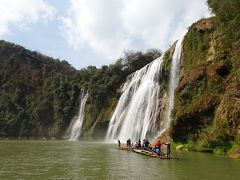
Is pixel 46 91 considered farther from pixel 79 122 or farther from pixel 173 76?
pixel 173 76

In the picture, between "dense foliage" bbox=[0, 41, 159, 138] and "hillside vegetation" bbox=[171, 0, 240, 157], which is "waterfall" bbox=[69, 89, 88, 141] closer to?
"dense foliage" bbox=[0, 41, 159, 138]

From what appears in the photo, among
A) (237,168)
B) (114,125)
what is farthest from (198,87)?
(114,125)

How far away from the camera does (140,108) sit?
5047cm

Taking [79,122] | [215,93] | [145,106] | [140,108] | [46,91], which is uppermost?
[46,91]

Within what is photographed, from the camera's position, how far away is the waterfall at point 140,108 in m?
47.7

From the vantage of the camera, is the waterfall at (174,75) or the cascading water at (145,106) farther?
the cascading water at (145,106)

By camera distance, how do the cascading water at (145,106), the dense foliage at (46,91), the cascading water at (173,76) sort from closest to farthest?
the cascading water at (173,76), the cascading water at (145,106), the dense foliage at (46,91)

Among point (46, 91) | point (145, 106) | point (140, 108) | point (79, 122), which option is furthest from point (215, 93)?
point (46, 91)

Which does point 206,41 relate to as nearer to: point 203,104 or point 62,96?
point 203,104

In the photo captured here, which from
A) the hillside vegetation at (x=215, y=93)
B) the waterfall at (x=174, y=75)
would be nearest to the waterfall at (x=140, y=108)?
the waterfall at (x=174, y=75)

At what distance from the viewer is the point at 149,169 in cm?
2116

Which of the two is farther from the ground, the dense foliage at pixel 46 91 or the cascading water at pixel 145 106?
the dense foliage at pixel 46 91

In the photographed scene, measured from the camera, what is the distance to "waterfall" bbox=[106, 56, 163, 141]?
47719 millimetres

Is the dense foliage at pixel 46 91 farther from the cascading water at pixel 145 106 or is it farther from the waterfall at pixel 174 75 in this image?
the waterfall at pixel 174 75
